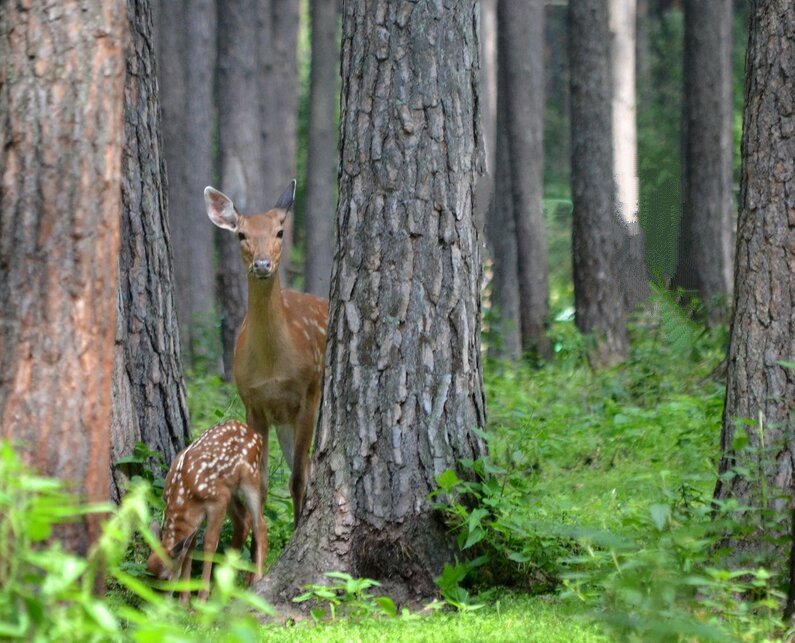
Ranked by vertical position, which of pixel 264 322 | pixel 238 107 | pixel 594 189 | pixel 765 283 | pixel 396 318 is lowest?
pixel 264 322

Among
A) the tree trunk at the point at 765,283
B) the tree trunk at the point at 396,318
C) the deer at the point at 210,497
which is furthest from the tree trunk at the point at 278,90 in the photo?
the tree trunk at the point at 765,283

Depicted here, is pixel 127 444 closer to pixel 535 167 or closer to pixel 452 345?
pixel 452 345

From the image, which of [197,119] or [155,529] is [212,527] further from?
[197,119]

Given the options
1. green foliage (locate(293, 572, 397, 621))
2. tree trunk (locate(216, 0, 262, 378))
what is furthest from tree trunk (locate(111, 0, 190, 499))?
A: tree trunk (locate(216, 0, 262, 378))

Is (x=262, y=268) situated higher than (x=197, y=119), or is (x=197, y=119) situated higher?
(x=197, y=119)

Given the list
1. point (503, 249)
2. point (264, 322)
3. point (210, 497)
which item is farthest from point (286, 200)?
point (503, 249)

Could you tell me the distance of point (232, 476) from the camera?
6840mm

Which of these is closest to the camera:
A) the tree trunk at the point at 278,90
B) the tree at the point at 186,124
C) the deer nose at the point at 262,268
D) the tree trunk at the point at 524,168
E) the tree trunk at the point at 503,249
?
the deer nose at the point at 262,268

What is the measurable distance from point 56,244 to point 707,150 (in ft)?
46.2

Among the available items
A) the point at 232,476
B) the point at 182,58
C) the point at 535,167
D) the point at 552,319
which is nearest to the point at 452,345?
the point at 232,476

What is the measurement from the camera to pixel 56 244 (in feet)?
13.9

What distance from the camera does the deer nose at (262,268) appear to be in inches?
326

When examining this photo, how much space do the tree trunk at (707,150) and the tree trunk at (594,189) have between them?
224 centimetres

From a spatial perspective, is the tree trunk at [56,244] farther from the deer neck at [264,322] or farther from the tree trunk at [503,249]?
the tree trunk at [503,249]
